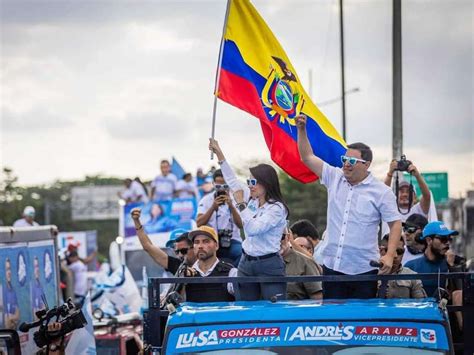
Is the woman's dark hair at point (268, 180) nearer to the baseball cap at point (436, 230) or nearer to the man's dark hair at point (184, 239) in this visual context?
the man's dark hair at point (184, 239)

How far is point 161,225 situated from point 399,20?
8.54m

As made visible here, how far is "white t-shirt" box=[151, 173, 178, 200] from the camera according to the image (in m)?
23.6

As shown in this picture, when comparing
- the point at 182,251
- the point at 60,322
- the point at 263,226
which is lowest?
the point at 60,322

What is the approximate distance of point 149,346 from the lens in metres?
6.86

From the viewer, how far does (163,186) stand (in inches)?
933

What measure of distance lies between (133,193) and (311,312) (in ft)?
61.9

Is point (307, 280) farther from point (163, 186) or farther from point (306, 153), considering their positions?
point (163, 186)

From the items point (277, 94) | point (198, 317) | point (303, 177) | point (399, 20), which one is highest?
point (399, 20)

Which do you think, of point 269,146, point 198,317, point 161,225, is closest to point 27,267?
point 269,146

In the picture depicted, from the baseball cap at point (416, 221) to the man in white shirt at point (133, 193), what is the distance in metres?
13.8

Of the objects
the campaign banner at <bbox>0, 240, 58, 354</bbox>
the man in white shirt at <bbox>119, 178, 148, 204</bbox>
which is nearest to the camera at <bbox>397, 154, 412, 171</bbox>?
the campaign banner at <bbox>0, 240, 58, 354</bbox>

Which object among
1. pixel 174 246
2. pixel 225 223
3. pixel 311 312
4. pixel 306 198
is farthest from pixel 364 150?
pixel 306 198

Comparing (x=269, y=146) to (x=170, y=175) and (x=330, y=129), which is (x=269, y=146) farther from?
(x=170, y=175)

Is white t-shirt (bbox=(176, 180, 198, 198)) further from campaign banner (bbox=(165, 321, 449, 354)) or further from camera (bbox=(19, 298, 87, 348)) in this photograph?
campaign banner (bbox=(165, 321, 449, 354))
